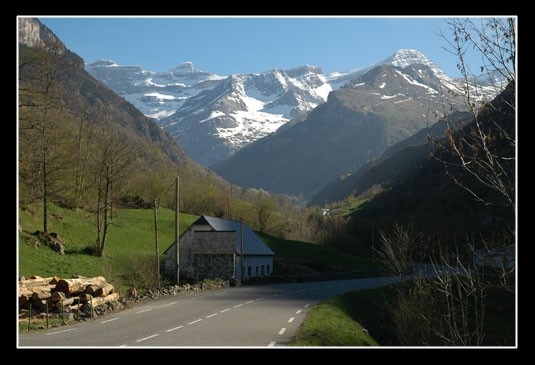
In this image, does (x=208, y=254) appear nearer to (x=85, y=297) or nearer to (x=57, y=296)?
(x=85, y=297)

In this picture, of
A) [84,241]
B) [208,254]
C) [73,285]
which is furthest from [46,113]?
[73,285]

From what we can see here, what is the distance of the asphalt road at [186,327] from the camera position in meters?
16.0

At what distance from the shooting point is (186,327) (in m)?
19.8

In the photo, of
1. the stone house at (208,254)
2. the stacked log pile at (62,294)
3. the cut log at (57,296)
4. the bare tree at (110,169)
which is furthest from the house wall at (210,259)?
the cut log at (57,296)

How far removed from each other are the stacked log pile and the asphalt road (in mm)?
1465

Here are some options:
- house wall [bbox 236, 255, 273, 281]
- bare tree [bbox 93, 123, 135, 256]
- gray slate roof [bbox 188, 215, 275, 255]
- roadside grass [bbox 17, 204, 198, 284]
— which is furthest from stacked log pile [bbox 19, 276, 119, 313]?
gray slate roof [bbox 188, 215, 275, 255]

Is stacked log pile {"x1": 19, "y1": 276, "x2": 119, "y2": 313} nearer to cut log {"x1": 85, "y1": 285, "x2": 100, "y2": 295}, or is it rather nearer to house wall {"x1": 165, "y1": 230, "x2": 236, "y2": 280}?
cut log {"x1": 85, "y1": 285, "x2": 100, "y2": 295}

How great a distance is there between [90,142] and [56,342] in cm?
5587

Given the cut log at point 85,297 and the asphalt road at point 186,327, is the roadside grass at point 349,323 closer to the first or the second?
the asphalt road at point 186,327

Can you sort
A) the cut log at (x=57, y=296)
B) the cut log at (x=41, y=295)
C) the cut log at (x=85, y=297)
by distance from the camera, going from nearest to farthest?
the cut log at (x=41, y=295), the cut log at (x=57, y=296), the cut log at (x=85, y=297)

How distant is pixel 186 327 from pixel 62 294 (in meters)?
7.75

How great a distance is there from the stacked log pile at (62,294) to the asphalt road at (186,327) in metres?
1.46
